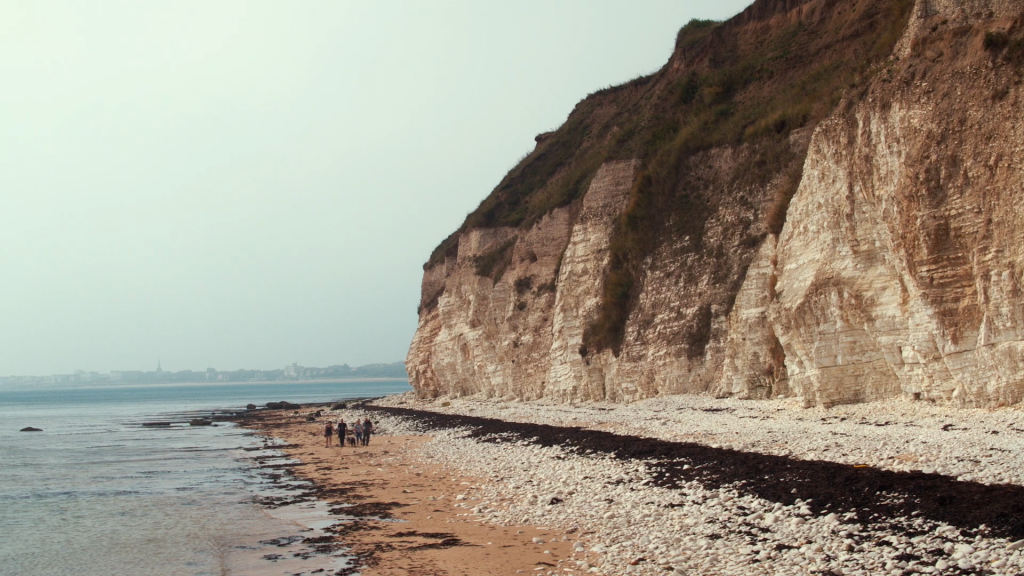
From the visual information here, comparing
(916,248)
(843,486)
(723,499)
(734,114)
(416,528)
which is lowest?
(416,528)

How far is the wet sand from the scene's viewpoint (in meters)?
9.94

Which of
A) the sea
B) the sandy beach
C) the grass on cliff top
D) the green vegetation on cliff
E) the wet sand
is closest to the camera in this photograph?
the sandy beach

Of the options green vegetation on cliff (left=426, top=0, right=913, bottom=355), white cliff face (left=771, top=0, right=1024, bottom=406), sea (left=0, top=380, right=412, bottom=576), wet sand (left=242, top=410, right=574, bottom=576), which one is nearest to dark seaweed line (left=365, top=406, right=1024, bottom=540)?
wet sand (left=242, top=410, right=574, bottom=576)

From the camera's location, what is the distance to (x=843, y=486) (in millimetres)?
10188

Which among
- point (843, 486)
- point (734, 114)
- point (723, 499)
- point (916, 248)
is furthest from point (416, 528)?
point (734, 114)

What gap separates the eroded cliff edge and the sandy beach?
1754mm

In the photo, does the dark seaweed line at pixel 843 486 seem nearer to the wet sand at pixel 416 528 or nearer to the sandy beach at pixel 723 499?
the sandy beach at pixel 723 499

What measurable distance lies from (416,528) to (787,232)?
13.0 meters

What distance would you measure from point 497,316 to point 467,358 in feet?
18.3

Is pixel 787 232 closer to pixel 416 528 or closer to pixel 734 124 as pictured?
pixel 734 124

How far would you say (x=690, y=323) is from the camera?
25.9 m

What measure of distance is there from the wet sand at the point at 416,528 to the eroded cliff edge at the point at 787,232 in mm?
8838

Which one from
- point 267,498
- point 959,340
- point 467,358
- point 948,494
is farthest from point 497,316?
point 948,494

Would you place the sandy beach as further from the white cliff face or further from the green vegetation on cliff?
the green vegetation on cliff
